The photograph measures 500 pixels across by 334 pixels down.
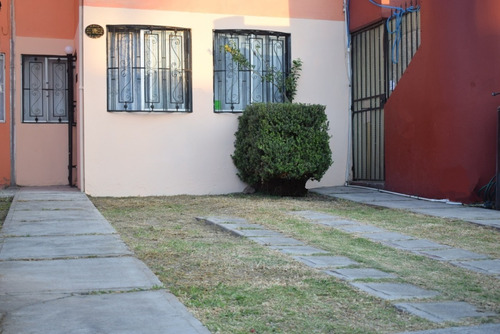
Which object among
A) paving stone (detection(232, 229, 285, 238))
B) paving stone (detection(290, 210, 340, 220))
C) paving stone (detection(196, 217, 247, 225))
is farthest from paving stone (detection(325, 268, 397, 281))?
paving stone (detection(290, 210, 340, 220))

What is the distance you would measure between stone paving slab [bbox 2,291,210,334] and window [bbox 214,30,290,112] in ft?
24.0

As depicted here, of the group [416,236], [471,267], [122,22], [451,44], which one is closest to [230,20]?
[122,22]

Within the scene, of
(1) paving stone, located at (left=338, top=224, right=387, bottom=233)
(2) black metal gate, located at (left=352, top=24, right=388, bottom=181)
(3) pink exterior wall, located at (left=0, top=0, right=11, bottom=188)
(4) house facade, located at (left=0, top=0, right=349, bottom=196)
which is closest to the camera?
(1) paving stone, located at (left=338, top=224, right=387, bottom=233)

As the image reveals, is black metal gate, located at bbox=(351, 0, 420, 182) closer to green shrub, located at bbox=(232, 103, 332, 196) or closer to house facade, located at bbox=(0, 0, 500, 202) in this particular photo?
house facade, located at bbox=(0, 0, 500, 202)

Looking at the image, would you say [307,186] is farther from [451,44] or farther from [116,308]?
[116,308]

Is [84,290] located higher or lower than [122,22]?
lower

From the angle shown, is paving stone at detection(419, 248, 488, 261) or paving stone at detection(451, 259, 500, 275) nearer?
paving stone at detection(451, 259, 500, 275)

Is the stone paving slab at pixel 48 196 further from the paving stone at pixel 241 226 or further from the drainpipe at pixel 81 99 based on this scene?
the paving stone at pixel 241 226

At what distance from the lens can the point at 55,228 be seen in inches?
242

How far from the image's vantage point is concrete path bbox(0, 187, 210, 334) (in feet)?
9.75

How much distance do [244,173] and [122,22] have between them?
2980mm

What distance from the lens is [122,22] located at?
10133 mm

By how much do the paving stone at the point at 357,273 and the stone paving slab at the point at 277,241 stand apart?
1189 mm

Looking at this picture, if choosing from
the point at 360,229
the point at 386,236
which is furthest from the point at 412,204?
the point at 386,236
